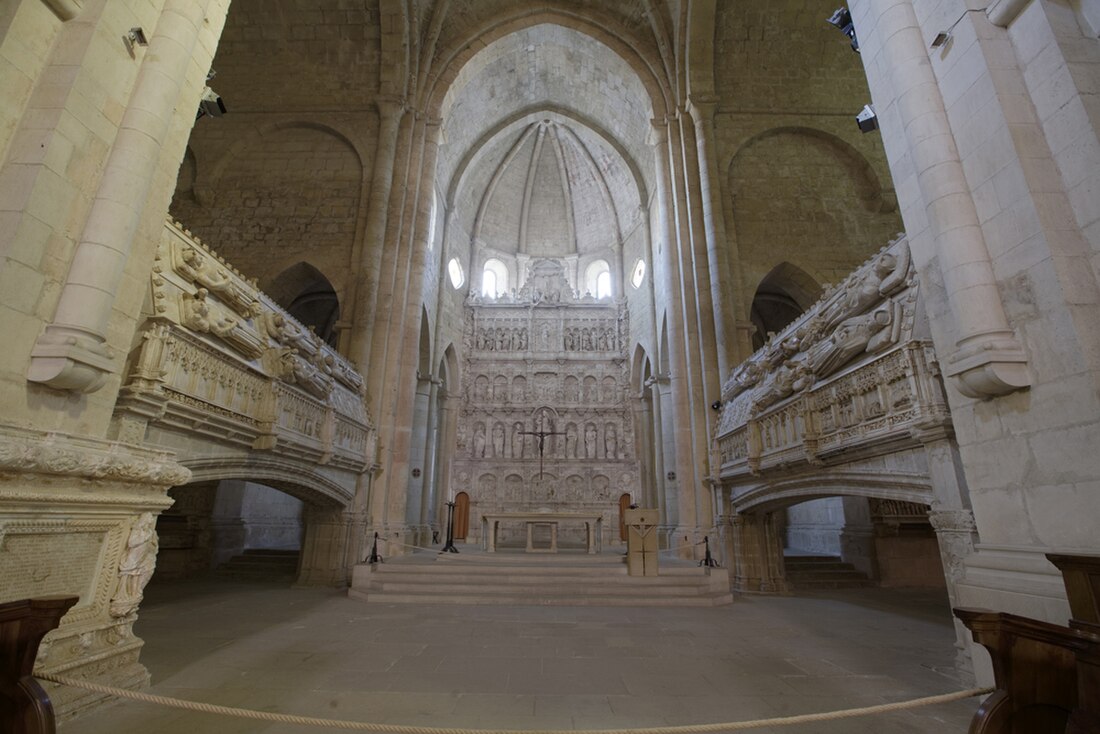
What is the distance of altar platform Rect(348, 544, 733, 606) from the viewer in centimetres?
902

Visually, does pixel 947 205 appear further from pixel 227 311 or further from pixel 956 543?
pixel 227 311

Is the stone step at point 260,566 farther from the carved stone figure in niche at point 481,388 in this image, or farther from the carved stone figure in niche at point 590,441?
the carved stone figure in niche at point 590,441

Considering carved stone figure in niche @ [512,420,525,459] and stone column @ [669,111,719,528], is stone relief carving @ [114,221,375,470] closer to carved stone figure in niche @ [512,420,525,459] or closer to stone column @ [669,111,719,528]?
stone column @ [669,111,719,528]

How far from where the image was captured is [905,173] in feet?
16.4

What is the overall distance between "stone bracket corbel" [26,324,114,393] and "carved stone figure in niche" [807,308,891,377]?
8069mm

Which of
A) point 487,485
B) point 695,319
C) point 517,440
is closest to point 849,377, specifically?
point 695,319

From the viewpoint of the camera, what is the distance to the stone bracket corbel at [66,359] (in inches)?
144

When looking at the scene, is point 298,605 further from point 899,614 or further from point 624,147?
point 624,147

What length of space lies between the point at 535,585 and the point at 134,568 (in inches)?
260

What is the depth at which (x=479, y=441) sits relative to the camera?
23172mm

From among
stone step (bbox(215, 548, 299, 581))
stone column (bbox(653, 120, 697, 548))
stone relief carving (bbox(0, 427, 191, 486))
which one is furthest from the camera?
stone column (bbox(653, 120, 697, 548))

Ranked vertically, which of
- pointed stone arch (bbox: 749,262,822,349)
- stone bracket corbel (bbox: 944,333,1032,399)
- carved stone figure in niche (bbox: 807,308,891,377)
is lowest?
stone bracket corbel (bbox: 944,333,1032,399)

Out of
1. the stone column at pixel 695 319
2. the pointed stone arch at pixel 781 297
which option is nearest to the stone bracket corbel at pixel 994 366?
the stone column at pixel 695 319

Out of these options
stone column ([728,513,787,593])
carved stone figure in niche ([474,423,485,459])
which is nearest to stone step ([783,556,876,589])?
stone column ([728,513,787,593])
